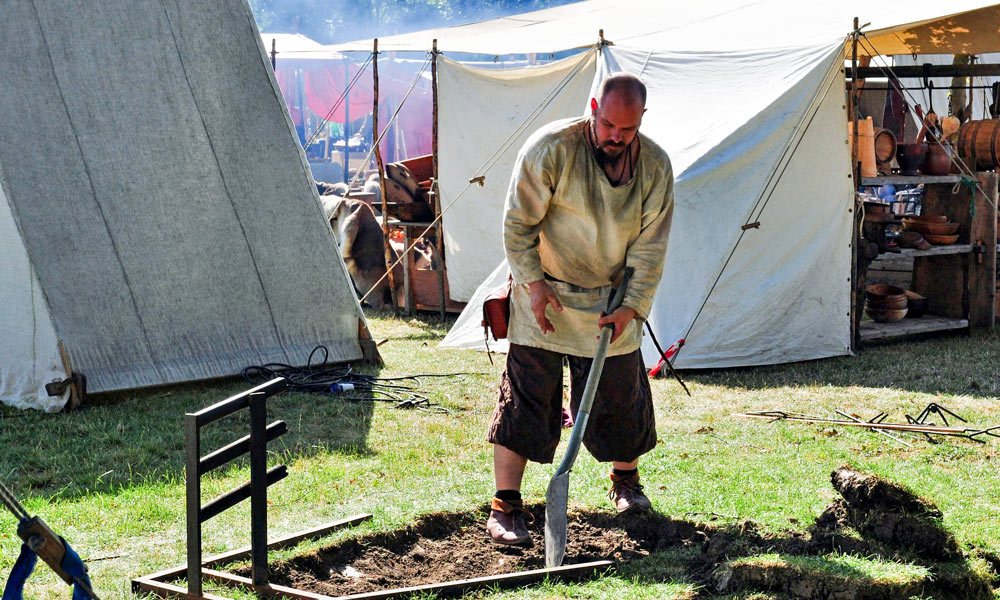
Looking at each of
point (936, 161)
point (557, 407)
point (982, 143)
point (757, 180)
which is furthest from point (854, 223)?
point (557, 407)

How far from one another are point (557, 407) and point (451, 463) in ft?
3.55

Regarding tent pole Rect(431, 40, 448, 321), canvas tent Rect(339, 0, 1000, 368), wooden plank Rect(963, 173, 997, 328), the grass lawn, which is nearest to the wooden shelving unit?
wooden plank Rect(963, 173, 997, 328)

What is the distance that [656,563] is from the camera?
3.38m

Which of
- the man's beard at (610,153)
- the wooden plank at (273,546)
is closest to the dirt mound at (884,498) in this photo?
the man's beard at (610,153)

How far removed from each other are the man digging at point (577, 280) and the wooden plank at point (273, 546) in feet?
1.64

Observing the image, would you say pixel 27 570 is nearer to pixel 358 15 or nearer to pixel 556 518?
pixel 556 518

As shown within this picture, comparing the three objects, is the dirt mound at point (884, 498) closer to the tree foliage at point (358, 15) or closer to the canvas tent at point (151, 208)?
the canvas tent at point (151, 208)

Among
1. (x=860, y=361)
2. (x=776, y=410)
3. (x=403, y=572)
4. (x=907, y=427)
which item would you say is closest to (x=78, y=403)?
(x=403, y=572)

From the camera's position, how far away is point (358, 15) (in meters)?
32.4

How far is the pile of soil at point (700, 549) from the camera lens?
10.2 ft

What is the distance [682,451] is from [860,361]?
2.94 metres

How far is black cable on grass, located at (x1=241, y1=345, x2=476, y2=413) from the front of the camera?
19.9 feet

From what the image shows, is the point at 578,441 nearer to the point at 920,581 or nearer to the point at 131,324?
the point at 920,581

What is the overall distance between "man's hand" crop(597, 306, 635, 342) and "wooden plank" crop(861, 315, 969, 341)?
15.5ft
